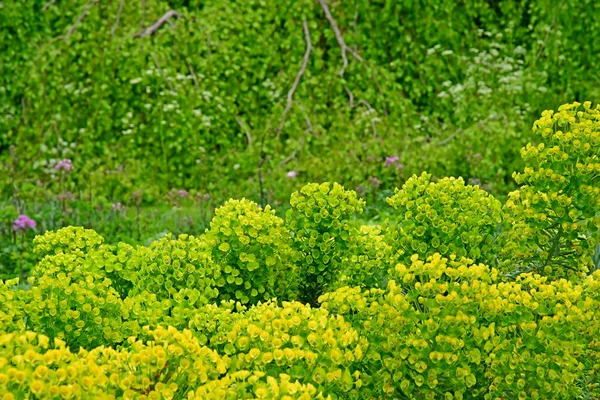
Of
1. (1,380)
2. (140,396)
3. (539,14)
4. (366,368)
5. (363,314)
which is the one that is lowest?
(539,14)

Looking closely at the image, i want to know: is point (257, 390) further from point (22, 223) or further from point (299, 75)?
point (299, 75)

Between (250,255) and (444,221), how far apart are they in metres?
0.69

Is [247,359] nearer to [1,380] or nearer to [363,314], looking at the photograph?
[363,314]

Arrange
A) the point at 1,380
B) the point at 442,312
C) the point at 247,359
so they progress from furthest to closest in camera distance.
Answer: the point at 442,312 < the point at 247,359 < the point at 1,380

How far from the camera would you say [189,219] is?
6375 millimetres

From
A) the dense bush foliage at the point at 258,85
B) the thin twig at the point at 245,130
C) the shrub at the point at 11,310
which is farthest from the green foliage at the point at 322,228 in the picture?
the thin twig at the point at 245,130

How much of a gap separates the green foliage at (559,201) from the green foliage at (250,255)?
31.5 inches

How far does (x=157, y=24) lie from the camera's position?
841cm

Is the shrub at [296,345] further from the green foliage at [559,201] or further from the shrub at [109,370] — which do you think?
the green foliage at [559,201]

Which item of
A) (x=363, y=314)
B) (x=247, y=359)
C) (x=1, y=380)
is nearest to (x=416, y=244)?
(x=363, y=314)

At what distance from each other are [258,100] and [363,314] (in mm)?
6376

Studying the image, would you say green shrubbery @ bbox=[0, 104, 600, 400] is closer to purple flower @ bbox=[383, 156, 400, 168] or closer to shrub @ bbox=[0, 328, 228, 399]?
shrub @ bbox=[0, 328, 228, 399]

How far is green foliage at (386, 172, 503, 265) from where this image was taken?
9.50 feet

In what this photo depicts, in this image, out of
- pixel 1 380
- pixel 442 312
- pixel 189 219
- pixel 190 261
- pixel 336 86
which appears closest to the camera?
pixel 1 380
